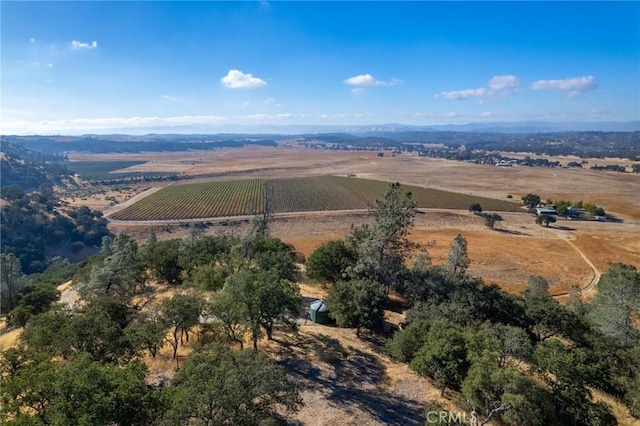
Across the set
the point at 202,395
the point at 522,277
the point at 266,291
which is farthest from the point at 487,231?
the point at 202,395

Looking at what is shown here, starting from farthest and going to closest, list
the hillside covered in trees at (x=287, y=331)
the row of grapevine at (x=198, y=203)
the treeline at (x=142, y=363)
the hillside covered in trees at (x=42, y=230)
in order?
the row of grapevine at (x=198, y=203)
the hillside covered in trees at (x=42, y=230)
the hillside covered in trees at (x=287, y=331)
the treeline at (x=142, y=363)

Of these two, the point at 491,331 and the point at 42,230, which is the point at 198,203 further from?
the point at 491,331

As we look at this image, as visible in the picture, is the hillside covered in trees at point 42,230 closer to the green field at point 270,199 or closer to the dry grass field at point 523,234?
the dry grass field at point 523,234

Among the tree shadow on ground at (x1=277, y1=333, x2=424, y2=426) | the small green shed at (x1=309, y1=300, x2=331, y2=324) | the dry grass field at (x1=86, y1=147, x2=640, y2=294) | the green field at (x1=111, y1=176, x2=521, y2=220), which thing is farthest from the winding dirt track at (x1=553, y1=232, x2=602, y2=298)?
the tree shadow on ground at (x1=277, y1=333, x2=424, y2=426)

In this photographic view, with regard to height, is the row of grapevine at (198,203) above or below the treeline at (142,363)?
below

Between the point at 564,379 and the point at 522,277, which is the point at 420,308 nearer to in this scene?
the point at 564,379

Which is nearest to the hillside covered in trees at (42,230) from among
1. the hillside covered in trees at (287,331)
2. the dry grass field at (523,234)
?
the dry grass field at (523,234)

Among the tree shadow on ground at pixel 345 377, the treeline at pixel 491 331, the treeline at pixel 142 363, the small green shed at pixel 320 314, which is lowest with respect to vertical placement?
the tree shadow on ground at pixel 345 377
